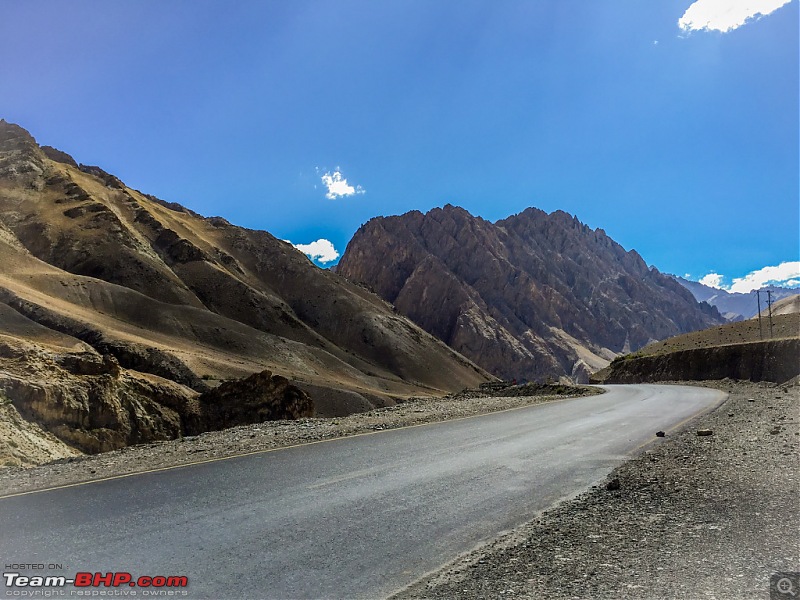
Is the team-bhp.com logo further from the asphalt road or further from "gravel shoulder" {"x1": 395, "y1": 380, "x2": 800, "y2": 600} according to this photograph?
"gravel shoulder" {"x1": 395, "y1": 380, "x2": 800, "y2": 600}

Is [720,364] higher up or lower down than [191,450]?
lower down

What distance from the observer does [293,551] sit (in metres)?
5.30

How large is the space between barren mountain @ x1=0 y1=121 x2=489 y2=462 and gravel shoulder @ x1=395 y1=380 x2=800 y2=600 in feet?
73.4

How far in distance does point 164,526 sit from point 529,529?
4.42 m

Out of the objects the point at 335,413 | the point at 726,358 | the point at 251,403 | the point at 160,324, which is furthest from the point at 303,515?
the point at 160,324

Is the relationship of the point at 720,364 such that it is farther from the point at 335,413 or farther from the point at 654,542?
the point at 654,542

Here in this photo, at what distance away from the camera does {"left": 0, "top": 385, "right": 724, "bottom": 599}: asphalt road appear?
487cm

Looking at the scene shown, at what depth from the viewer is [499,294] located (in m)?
165

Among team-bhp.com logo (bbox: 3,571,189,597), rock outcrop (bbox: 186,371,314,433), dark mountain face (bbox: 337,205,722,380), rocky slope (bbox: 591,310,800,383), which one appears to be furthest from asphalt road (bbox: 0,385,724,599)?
dark mountain face (bbox: 337,205,722,380)

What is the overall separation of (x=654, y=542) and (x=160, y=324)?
228 feet

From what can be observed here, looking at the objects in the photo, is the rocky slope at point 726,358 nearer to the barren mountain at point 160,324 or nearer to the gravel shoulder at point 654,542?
the barren mountain at point 160,324

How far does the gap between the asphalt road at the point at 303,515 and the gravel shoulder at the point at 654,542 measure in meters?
0.49

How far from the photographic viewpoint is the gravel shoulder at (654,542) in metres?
4.27

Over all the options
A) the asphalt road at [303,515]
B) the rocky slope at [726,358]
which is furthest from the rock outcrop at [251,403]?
the rocky slope at [726,358]
